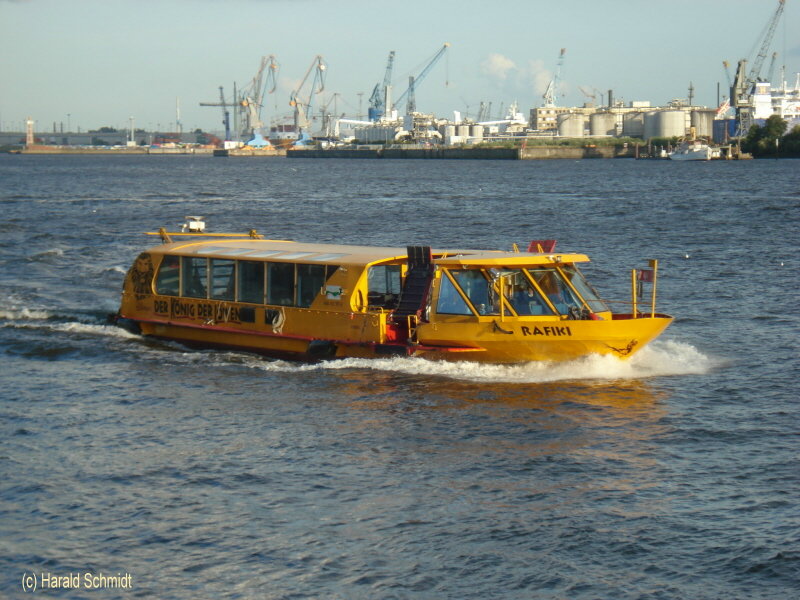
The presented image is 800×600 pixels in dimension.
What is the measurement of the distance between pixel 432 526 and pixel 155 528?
150 inches

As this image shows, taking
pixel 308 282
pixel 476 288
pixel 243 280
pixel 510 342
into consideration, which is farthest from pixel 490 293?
pixel 243 280

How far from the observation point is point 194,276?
2794cm

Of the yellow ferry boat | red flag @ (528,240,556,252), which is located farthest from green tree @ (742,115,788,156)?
the yellow ferry boat

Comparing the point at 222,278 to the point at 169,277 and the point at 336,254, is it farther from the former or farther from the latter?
the point at 336,254

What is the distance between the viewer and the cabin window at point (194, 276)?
27703 mm

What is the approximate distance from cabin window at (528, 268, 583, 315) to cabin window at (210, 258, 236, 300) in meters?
7.85

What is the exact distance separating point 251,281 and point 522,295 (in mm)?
7018

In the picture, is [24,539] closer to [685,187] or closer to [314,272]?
[314,272]

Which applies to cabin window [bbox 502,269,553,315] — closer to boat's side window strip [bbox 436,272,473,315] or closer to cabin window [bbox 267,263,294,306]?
boat's side window strip [bbox 436,272,473,315]

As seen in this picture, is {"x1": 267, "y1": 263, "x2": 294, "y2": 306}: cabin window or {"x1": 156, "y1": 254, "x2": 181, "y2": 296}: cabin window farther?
{"x1": 156, "y1": 254, "x2": 181, "y2": 296}: cabin window

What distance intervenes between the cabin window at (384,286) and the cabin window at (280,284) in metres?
1.93

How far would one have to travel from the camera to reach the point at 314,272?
1004 inches

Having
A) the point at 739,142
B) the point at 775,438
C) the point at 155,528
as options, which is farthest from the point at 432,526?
the point at 739,142

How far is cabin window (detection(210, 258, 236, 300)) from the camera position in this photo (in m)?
27.1
